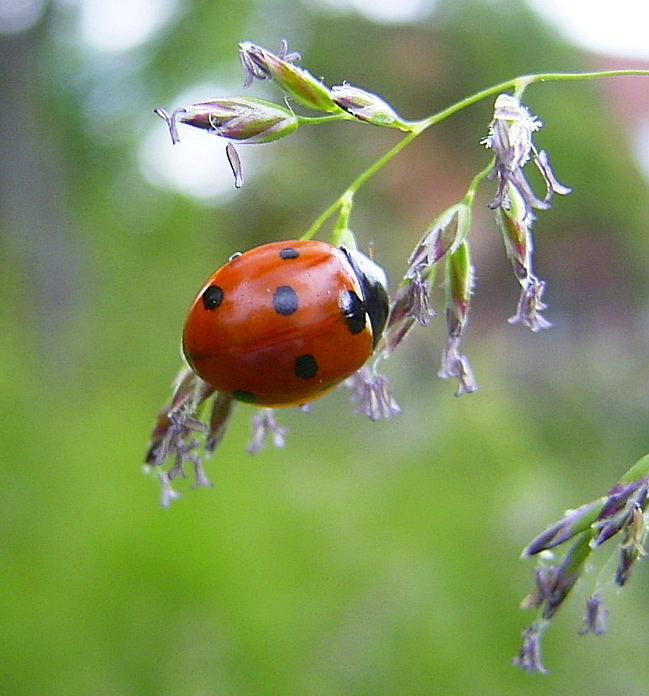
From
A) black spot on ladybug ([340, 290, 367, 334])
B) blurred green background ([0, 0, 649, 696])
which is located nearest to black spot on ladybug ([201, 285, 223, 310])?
black spot on ladybug ([340, 290, 367, 334])

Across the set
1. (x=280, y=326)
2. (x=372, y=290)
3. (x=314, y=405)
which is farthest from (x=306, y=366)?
(x=314, y=405)

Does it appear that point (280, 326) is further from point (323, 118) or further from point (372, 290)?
point (323, 118)

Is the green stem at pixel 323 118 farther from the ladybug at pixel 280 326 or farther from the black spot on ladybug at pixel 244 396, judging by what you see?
the black spot on ladybug at pixel 244 396

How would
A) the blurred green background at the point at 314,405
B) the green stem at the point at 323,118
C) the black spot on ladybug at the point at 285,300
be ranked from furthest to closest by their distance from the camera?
1. the blurred green background at the point at 314,405
2. the black spot on ladybug at the point at 285,300
3. the green stem at the point at 323,118

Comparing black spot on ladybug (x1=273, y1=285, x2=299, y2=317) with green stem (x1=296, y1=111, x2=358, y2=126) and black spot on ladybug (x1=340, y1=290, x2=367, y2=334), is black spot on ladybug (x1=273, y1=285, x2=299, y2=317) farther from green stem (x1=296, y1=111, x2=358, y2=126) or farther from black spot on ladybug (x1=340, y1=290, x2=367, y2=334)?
green stem (x1=296, y1=111, x2=358, y2=126)

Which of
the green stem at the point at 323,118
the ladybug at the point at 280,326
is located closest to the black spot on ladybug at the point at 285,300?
the ladybug at the point at 280,326

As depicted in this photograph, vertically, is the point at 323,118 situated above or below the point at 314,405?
above
